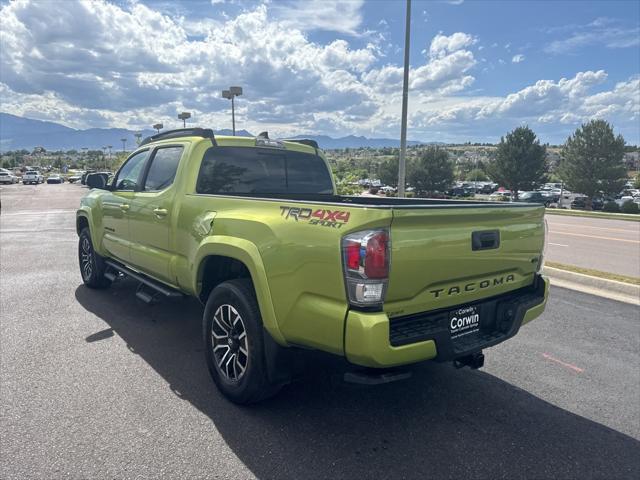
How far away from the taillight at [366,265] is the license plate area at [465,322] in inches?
26.7

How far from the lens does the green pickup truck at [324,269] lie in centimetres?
250

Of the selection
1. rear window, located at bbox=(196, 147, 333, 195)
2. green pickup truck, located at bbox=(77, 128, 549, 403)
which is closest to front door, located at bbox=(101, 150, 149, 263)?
green pickup truck, located at bbox=(77, 128, 549, 403)

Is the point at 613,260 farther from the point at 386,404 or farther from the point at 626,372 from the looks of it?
the point at 386,404

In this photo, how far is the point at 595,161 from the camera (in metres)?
50.2

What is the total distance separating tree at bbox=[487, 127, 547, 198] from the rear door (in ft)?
187

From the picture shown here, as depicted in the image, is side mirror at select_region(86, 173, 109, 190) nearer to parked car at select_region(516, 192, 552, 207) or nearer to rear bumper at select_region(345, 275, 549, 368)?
rear bumper at select_region(345, 275, 549, 368)

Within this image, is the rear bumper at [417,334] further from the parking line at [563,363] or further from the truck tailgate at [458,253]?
the parking line at [563,363]

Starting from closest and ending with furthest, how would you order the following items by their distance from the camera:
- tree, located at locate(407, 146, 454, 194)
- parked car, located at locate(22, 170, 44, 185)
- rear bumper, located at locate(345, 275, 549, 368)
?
rear bumper, located at locate(345, 275, 549, 368) < parked car, located at locate(22, 170, 44, 185) < tree, located at locate(407, 146, 454, 194)

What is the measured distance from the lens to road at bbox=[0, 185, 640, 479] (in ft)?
8.83

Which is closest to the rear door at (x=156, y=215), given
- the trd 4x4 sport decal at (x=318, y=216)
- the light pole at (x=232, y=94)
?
the trd 4x4 sport decal at (x=318, y=216)

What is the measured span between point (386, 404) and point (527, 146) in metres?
58.7

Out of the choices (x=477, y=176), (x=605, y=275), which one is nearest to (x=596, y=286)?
(x=605, y=275)

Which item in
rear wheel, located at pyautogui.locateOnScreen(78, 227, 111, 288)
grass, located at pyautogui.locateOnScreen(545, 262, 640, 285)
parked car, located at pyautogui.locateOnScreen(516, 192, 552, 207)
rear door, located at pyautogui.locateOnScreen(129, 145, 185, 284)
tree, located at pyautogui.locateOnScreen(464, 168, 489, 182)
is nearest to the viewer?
rear door, located at pyautogui.locateOnScreen(129, 145, 185, 284)

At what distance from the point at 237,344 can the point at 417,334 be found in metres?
1.36
